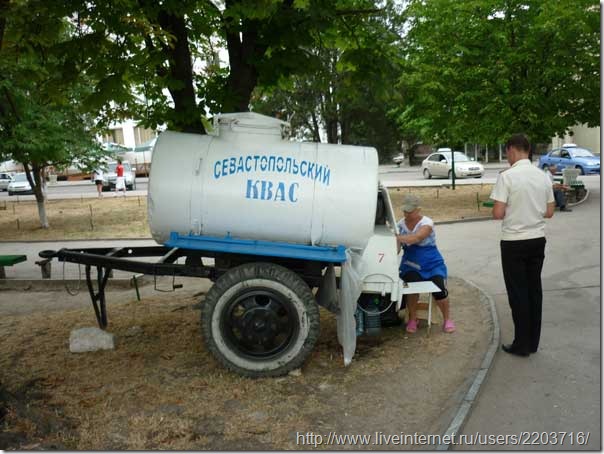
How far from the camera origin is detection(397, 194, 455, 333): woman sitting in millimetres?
6020

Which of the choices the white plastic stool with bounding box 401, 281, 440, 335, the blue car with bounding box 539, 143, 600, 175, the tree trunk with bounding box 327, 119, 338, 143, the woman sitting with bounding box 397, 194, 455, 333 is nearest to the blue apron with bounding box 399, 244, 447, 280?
the woman sitting with bounding box 397, 194, 455, 333

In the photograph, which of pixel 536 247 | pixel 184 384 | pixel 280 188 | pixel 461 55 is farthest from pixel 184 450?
pixel 461 55

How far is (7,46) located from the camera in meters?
6.30

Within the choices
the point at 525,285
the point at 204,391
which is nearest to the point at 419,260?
the point at 525,285

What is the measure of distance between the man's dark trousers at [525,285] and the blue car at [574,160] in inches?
900

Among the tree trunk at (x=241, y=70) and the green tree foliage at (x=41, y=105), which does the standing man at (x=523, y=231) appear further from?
the green tree foliage at (x=41, y=105)

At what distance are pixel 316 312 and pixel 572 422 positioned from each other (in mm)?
2065

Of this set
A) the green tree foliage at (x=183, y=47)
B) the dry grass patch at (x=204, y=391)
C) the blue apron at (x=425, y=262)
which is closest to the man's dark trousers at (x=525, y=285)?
the dry grass patch at (x=204, y=391)

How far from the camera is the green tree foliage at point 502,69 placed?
15.0 metres

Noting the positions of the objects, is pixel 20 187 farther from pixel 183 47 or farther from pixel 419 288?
pixel 419 288

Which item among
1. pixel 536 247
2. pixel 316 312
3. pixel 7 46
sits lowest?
pixel 316 312

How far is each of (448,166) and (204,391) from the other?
1177 inches

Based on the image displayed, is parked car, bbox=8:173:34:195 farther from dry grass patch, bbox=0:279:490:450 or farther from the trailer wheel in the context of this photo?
the trailer wheel

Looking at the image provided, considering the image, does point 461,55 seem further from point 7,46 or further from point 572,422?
point 572,422
